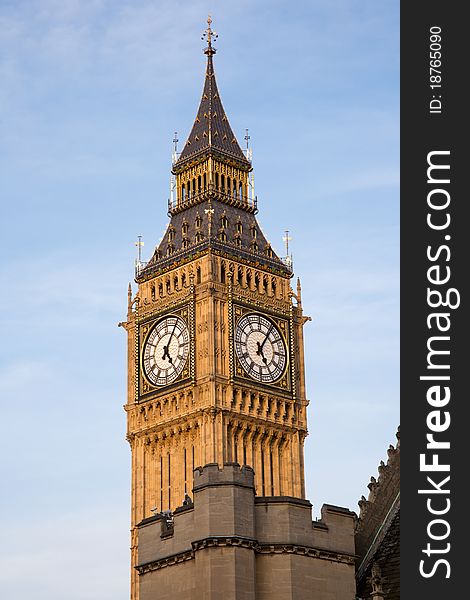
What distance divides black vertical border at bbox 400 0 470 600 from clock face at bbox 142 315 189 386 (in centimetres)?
5434

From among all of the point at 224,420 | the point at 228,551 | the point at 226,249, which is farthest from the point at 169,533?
the point at 226,249

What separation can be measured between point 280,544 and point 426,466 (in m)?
10.4

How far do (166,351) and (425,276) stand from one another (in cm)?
5648

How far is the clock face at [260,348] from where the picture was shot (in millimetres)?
81812

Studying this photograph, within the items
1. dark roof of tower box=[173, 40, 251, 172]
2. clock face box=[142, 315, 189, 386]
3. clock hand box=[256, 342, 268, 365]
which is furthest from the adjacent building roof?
dark roof of tower box=[173, 40, 251, 172]

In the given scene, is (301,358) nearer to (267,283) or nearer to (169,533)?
(267,283)

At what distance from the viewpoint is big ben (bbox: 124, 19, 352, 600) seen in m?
80.1

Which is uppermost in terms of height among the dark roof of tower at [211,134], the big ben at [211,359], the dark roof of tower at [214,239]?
the dark roof of tower at [211,134]

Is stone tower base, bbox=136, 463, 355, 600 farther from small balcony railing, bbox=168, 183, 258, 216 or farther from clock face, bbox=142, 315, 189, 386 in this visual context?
small balcony railing, bbox=168, 183, 258, 216

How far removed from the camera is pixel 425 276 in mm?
26906

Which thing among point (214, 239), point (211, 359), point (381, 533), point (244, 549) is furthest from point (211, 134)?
point (244, 549)

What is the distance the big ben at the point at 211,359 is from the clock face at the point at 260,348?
0.05m

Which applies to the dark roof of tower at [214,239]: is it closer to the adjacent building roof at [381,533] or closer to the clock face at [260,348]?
the clock face at [260,348]

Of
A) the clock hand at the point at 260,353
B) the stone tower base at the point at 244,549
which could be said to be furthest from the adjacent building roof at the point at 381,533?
the clock hand at the point at 260,353
